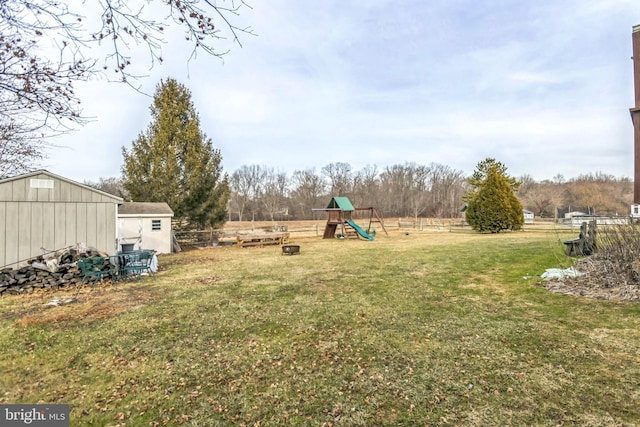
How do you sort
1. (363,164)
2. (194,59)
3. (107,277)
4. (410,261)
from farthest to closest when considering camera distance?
(363,164) < (410,261) < (107,277) < (194,59)

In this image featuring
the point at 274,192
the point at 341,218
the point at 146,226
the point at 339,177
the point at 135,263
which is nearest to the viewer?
the point at 135,263

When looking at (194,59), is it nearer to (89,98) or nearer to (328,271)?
(89,98)

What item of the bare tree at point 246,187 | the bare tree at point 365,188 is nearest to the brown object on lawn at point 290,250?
the bare tree at point 246,187

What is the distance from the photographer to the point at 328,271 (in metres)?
9.71

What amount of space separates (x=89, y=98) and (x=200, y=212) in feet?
51.8

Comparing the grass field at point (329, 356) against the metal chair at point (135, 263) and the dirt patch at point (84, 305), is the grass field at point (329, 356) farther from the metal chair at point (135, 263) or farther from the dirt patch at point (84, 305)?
the metal chair at point (135, 263)

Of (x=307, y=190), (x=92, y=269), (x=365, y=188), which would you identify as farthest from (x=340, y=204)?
(x=365, y=188)

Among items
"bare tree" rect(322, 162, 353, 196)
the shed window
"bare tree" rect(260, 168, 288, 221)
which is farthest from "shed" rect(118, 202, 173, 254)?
"bare tree" rect(322, 162, 353, 196)

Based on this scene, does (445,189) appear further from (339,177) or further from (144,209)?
(144,209)

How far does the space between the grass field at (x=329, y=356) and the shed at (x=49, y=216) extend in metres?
2.14

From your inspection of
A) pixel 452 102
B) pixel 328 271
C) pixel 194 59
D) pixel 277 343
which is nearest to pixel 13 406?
pixel 277 343

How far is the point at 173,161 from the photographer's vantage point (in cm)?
1733

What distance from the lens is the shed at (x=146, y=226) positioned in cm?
1459

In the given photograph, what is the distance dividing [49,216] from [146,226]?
6328 millimetres
